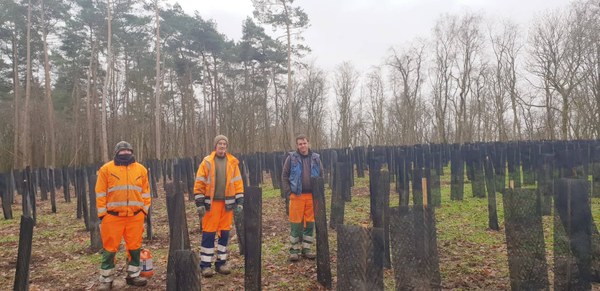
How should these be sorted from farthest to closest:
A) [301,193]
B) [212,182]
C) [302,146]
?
[302,146] < [301,193] < [212,182]

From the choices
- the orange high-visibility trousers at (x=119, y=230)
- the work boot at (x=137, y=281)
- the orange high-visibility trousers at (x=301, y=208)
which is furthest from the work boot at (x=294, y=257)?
the orange high-visibility trousers at (x=119, y=230)

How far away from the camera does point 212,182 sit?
498 cm

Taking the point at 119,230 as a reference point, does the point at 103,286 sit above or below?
below

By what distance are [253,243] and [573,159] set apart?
925 centimetres

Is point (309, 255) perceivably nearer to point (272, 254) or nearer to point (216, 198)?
point (272, 254)

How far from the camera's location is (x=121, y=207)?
4.62 m

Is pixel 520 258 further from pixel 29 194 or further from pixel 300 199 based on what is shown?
pixel 29 194

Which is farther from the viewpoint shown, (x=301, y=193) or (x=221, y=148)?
(x=301, y=193)

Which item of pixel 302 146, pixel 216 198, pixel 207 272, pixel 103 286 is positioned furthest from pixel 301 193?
pixel 103 286

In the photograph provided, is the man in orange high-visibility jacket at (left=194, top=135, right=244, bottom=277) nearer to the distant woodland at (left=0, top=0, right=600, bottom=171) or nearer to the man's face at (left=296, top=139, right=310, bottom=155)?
the man's face at (left=296, top=139, right=310, bottom=155)

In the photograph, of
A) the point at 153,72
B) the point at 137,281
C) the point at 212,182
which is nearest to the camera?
the point at 137,281

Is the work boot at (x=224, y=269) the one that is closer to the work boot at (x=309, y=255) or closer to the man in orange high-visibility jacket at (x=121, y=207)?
the man in orange high-visibility jacket at (x=121, y=207)

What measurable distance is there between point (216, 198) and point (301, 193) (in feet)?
3.70

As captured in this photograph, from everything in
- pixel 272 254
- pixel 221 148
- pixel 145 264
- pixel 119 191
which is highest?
pixel 221 148
